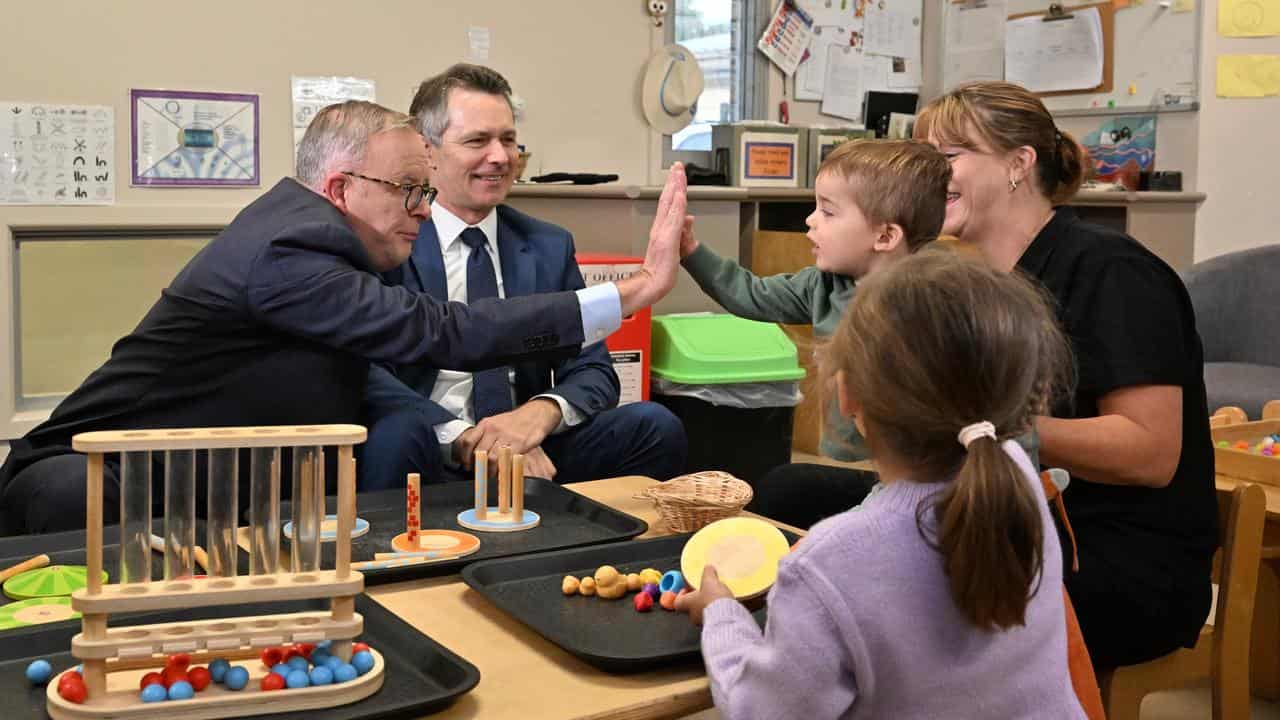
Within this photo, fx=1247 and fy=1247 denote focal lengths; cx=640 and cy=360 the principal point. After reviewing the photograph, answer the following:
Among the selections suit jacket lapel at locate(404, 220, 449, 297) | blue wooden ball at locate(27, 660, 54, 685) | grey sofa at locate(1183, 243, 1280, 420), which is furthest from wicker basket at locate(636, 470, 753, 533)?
grey sofa at locate(1183, 243, 1280, 420)

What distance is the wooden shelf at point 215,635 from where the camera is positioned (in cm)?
105

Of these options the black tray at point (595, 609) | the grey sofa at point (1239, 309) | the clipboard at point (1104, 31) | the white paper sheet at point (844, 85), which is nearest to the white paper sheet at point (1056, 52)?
the clipboard at point (1104, 31)

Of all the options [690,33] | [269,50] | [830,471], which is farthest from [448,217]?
[690,33]

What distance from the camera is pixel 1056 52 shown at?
17.0ft

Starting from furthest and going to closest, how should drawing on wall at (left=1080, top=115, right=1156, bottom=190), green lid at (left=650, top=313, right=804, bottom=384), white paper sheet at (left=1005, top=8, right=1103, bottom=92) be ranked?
white paper sheet at (left=1005, top=8, right=1103, bottom=92) → drawing on wall at (left=1080, top=115, right=1156, bottom=190) → green lid at (left=650, top=313, right=804, bottom=384)

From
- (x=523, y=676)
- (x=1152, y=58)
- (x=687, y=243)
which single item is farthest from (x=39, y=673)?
(x=1152, y=58)

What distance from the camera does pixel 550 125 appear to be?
174 inches

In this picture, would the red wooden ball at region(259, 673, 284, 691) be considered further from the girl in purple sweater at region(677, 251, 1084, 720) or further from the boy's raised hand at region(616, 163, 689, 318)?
the boy's raised hand at region(616, 163, 689, 318)

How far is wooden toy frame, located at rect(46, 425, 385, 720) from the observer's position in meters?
1.04

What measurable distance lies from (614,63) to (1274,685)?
301 centimetres

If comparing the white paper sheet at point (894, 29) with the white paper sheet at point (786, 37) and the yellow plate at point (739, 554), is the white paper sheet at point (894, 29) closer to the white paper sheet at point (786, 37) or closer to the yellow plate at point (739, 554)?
the white paper sheet at point (786, 37)

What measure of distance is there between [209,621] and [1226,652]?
1422 mm

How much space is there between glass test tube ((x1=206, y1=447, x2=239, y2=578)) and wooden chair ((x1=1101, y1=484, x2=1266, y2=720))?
115cm

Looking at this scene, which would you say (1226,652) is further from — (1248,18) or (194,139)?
(1248,18)
